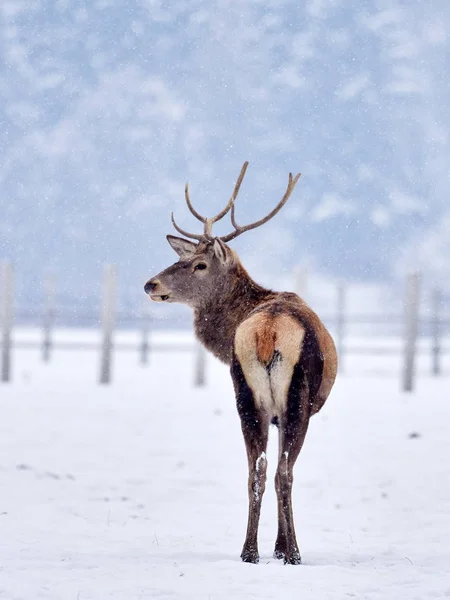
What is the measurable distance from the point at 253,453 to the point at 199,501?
1.94 meters

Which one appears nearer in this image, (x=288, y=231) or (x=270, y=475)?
(x=270, y=475)

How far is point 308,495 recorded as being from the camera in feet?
21.3

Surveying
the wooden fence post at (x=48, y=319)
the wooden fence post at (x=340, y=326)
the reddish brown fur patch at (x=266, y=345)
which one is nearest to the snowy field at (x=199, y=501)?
the reddish brown fur patch at (x=266, y=345)

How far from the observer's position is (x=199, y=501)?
20.2 ft

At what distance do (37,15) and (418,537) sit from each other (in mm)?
91112

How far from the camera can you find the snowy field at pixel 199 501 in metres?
3.98

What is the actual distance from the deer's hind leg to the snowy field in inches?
4.8

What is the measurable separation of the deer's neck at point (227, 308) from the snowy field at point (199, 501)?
106cm

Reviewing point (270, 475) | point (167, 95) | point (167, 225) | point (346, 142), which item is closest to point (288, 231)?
point (167, 225)

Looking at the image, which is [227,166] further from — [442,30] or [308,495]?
[308,495]

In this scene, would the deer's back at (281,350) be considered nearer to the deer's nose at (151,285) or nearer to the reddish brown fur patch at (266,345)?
the reddish brown fur patch at (266,345)

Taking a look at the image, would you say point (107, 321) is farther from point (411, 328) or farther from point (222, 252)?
point (222, 252)

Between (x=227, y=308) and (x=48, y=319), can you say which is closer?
(x=227, y=308)

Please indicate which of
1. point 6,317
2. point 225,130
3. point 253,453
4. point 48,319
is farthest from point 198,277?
point 225,130
